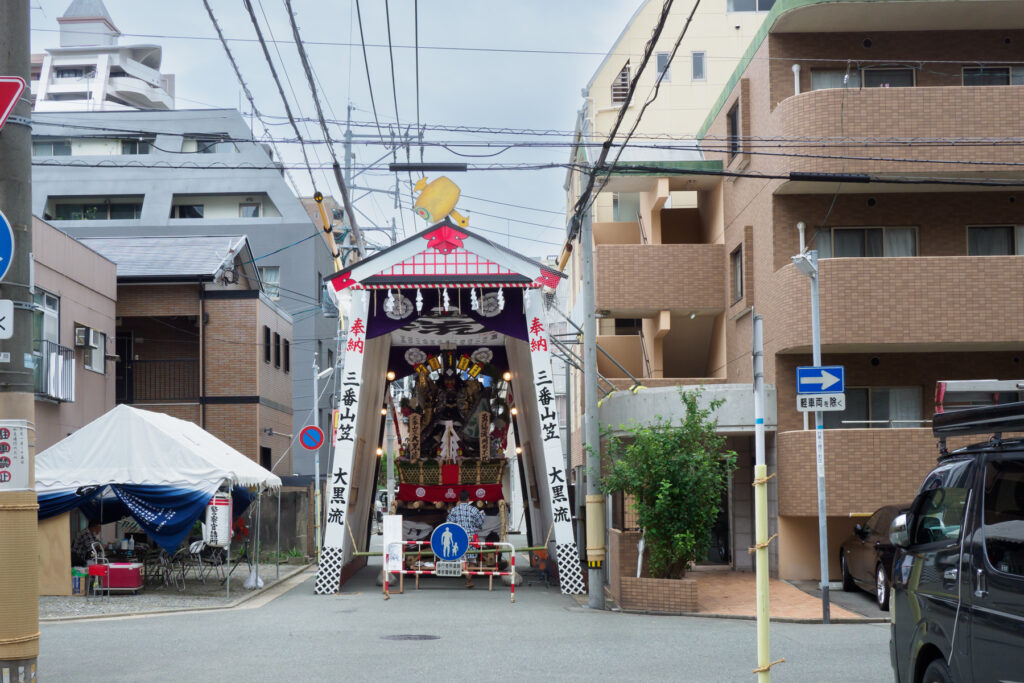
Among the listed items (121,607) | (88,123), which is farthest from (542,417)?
(88,123)

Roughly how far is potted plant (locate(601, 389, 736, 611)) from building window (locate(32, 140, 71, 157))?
44.1 metres

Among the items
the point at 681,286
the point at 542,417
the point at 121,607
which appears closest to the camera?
the point at 121,607

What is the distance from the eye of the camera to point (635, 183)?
27203 mm

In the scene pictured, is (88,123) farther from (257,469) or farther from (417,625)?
(417,625)

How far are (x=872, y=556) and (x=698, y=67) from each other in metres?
22.3

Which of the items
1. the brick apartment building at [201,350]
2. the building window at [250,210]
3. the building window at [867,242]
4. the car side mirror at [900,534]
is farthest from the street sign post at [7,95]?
the building window at [250,210]

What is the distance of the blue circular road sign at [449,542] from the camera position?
2006 centimetres

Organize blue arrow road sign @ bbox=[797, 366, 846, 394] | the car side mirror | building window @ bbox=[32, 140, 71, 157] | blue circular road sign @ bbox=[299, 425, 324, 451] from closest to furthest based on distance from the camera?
1. the car side mirror
2. blue arrow road sign @ bbox=[797, 366, 846, 394]
3. blue circular road sign @ bbox=[299, 425, 324, 451]
4. building window @ bbox=[32, 140, 71, 157]

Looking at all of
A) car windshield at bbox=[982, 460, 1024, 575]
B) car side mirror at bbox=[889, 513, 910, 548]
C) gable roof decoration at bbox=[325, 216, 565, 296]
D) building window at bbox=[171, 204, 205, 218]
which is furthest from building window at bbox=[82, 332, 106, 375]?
building window at bbox=[171, 204, 205, 218]

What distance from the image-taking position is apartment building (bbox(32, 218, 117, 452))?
23.9m

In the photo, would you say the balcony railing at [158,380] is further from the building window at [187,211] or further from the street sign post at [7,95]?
the street sign post at [7,95]

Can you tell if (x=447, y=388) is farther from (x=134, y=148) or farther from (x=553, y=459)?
(x=134, y=148)

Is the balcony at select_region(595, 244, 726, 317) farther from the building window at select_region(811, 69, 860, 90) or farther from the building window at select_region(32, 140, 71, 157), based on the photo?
the building window at select_region(32, 140, 71, 157)

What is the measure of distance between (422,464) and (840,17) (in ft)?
41.8
